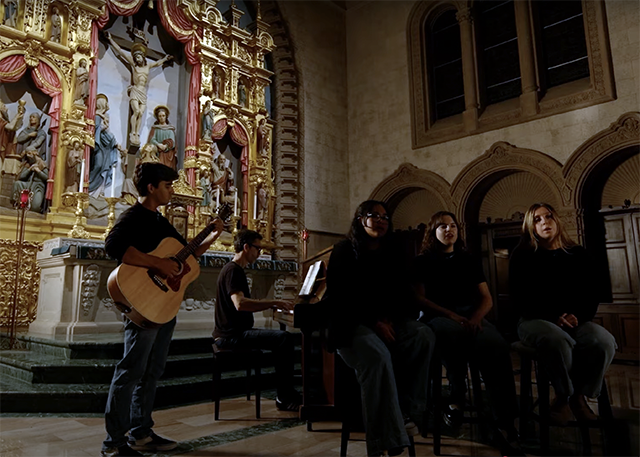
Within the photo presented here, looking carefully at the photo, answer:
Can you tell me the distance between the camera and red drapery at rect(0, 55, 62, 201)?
5906 mm

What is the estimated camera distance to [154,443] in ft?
8.34

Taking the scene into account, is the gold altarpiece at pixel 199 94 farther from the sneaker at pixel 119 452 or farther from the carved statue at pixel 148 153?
the sneaker at pixel 119 452

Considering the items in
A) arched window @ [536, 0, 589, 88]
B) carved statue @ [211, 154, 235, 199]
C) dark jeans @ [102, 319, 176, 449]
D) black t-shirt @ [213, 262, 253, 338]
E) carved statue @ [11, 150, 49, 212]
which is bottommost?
dark jeans @ [102, 319, 176, 449]

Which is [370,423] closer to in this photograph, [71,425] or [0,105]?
A: [71,425]

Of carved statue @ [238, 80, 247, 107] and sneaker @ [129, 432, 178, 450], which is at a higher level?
carved statue @ [238, 80, 247, 107]

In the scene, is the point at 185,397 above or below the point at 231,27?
below

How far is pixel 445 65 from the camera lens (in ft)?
30.8

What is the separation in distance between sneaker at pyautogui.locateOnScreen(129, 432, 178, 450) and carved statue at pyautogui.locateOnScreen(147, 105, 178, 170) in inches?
201

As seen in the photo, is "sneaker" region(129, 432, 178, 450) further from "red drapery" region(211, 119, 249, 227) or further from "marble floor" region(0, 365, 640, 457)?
"red drapery" region(211, 119, 249, 227)

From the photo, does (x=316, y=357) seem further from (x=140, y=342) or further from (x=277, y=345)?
(x=140, y=342)

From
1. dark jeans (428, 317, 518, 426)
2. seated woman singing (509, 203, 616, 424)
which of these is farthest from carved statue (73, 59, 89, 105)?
seated woman singing (509, 203, 616, 424)

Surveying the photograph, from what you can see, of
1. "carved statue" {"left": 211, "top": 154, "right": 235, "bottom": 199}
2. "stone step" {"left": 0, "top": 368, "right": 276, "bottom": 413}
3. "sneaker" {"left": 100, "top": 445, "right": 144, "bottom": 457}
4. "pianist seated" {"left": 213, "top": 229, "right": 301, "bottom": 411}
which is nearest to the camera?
"sneaker" {"left": 100, "top": 445, "right": 144, "bottom": 457}

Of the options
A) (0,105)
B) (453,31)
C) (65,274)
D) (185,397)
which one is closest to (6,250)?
(65,274)

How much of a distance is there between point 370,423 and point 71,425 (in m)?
2.04
